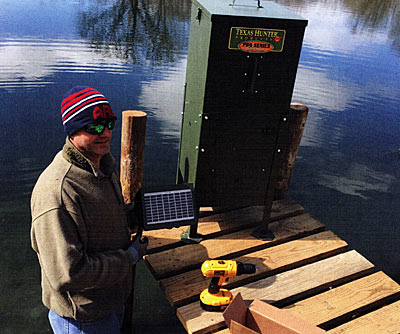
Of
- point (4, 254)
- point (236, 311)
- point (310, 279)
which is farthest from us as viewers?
point (4, 254)

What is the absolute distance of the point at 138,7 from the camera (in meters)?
22.5

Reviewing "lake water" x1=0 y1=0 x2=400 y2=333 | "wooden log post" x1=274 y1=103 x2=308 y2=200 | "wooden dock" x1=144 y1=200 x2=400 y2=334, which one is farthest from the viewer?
"lake water" x1=0 y1=0 x2=400 y2=333

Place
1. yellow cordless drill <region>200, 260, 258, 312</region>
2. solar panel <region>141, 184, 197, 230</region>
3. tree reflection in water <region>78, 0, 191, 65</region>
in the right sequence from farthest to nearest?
tree reflection in water <region>78, 0, 191, 65</region> → yellow cordless drill <region>200, 260, 258, 312</region> → solar panel <region>141, 184, 197, 230</region>

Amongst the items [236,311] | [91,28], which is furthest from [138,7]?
[236,311]

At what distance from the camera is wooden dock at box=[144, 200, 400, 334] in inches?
145

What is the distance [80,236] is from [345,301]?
108 inches

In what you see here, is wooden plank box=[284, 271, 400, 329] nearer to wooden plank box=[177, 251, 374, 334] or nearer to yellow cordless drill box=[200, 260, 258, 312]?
wooden plank box=[177, 251, 374, 334]

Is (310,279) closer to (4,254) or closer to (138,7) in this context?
(4,254)

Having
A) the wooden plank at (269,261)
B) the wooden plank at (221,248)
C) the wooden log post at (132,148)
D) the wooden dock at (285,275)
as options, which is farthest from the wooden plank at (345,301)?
the wooden log post at (132,148)

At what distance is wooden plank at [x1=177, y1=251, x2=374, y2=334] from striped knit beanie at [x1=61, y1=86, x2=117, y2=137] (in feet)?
6.61

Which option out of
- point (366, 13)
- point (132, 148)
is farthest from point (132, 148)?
point (366, 13)

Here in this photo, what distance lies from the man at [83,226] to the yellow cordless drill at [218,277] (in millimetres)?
941

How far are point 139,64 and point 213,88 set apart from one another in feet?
31.6

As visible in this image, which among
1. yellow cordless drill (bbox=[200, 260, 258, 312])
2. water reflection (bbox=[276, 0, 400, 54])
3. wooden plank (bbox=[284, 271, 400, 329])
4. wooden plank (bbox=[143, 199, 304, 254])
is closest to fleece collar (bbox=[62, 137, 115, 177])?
yellow cordless drill (bbox=[200, 260, 258, 312])
